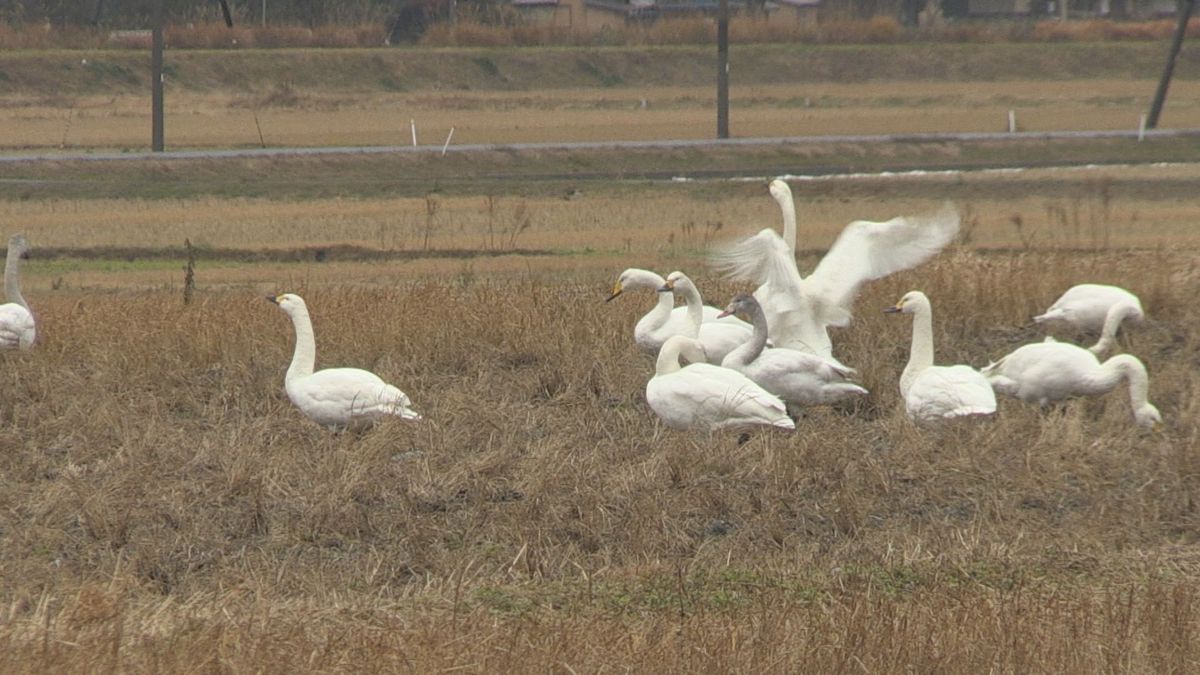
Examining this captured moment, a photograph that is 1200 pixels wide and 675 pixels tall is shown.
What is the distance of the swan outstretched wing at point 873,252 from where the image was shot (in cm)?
1077

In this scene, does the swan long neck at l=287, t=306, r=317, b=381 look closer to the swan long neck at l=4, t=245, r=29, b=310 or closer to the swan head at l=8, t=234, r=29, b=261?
the swan long neck at l=4, t=245, r=29, b=310

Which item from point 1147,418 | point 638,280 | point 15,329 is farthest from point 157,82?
point 1147,418

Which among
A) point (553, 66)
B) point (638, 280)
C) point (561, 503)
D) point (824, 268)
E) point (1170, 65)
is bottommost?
point (561, 503)

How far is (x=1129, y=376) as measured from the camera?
944 cm

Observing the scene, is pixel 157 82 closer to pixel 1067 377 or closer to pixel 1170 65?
pixel 1170 65

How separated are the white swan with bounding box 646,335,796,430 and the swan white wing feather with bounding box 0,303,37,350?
4503 millimetres

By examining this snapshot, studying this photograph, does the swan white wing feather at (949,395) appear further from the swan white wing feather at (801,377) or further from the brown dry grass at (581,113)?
the brown dry grass at (581,113)

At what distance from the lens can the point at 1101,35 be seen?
59.2 m

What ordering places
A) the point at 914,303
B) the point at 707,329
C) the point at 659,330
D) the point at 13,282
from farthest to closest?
the point at 13,282 < the point at 707,329 < the point at 659,330 < the point at 914,303

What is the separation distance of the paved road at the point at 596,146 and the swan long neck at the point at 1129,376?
25209mm

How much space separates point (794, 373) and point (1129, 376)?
182 centimetres

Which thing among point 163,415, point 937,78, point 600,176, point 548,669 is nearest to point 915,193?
point 600,176

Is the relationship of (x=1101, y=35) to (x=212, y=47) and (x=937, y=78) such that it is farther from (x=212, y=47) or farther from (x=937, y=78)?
(x=212, y=47)

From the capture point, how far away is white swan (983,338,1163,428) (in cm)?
941
